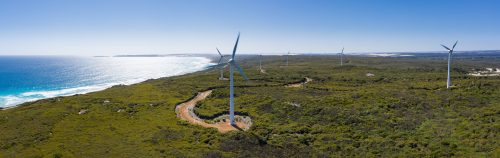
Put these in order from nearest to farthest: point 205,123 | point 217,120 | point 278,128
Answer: point 278,128 → point 205,123 → point 217,120

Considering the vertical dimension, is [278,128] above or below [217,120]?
below

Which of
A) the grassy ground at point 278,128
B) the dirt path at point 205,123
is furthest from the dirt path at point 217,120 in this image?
the grassy ground at point 278,128

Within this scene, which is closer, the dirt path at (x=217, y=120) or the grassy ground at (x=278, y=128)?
the grassy ground at (x=278, y=128)

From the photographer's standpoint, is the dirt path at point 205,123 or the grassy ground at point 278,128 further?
the dirt path at point 205,123

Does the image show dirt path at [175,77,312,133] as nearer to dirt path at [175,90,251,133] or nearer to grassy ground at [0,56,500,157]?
dirt path at [175,90,251,133]

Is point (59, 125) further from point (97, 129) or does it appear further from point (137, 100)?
point (137, 100)

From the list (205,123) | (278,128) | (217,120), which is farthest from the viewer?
(217,120)

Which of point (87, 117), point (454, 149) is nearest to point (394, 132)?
point (454, 149)

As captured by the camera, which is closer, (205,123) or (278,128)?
(278,128)

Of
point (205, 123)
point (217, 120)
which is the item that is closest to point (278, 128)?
point (217, 120)

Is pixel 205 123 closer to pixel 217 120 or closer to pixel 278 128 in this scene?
pixel 217 120

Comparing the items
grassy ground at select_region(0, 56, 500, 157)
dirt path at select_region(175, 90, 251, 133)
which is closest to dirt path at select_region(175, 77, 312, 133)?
dirt path at select_region(175, 90, 251, 133)

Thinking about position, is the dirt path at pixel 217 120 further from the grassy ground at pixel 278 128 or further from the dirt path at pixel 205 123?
the grassy ground at pixel 278 128
